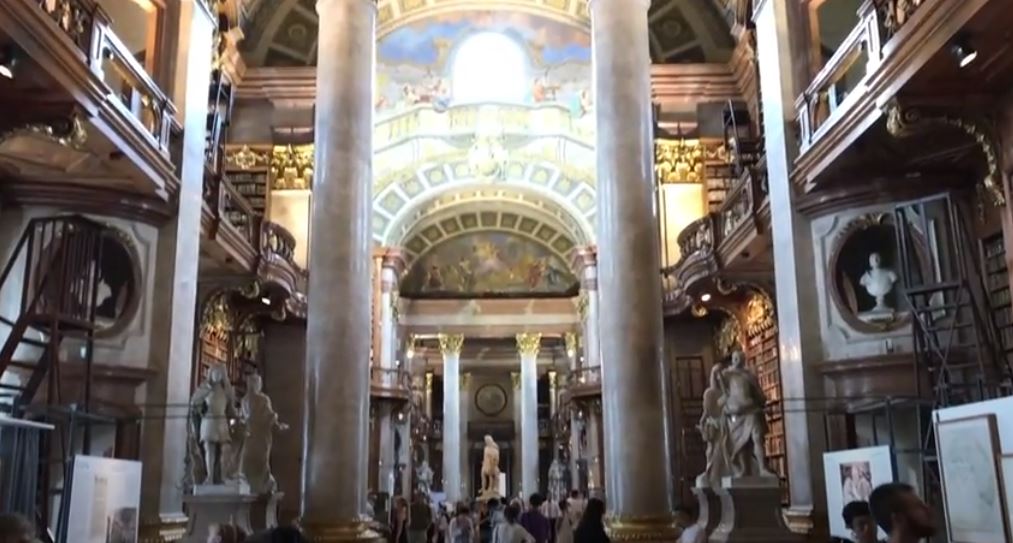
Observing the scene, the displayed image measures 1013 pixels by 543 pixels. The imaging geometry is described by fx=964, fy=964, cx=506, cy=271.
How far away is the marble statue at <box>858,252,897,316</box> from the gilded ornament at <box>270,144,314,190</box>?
11.3m

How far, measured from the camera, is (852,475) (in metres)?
8.29

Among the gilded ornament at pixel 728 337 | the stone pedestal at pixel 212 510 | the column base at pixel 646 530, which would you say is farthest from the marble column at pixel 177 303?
the gilded ornament at pixel 728 337

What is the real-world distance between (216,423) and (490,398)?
33.2 metres

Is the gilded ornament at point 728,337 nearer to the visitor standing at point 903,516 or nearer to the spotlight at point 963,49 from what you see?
the spotlight at point 963,49

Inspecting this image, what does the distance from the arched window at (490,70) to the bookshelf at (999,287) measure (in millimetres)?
14354

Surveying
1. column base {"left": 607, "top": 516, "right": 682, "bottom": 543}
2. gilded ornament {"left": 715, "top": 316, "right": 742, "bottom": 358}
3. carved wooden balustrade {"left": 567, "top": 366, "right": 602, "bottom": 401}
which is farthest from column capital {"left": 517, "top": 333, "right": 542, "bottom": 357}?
column base {"left": 607, "top": 516, "right": 682, "bottom": 543}

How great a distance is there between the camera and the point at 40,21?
7109 mm

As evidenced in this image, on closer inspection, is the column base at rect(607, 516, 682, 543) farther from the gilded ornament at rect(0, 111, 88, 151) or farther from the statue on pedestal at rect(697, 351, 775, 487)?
the gilded ornament at rect(0, 111, 88, 151)

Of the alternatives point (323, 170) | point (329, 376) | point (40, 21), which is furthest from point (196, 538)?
point (40, 21)

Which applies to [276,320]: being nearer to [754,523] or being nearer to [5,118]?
[5,118]

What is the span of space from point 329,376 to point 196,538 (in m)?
2.04

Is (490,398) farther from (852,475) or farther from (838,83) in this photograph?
(852,475)

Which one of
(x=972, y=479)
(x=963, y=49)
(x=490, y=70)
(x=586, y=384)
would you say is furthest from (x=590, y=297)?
(x=972, y=479)

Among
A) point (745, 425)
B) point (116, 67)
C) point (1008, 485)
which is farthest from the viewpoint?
point (116, 67)
